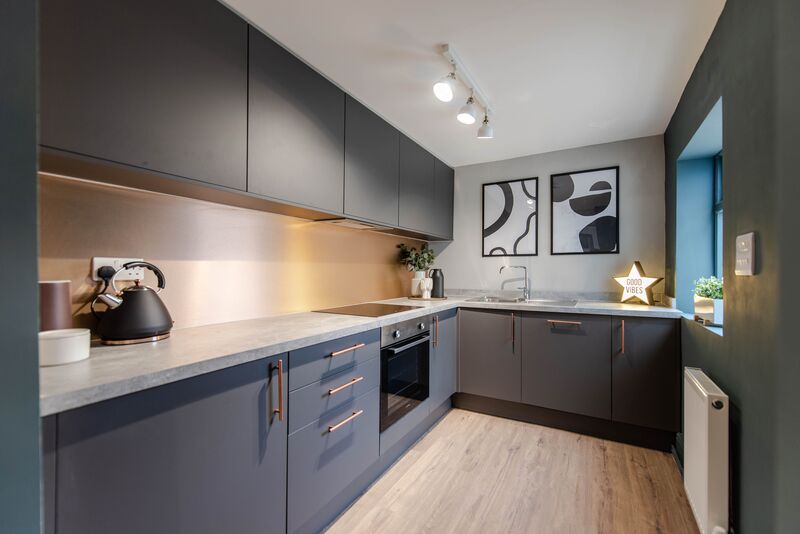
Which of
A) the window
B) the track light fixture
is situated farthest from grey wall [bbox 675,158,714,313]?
the track light fixture

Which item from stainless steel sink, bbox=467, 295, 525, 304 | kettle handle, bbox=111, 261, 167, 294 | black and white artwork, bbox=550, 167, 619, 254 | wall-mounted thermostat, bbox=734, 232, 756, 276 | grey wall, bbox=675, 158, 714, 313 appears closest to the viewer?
wall-mounted thermostat, bbox=734, 232, 756, 276

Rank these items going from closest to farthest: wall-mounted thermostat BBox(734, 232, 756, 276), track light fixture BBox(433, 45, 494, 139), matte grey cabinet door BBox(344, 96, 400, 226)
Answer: wall-mounted thermostat BBox(734, 232, 756, 276) → track light fixture BBox(433, 45, 494, 139) → matte grey cabinet door BBox(344, 96, 400, 226)

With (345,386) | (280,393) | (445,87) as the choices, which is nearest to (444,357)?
(345,386)

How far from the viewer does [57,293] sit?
116cm

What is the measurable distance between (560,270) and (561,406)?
3.98ft

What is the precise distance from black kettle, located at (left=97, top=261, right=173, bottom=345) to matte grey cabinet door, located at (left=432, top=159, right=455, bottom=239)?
2318mm

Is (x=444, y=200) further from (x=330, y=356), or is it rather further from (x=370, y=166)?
(x=330, y=356)

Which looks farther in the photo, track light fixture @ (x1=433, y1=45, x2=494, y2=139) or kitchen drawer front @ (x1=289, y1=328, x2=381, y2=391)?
track light fixture @ (x1=433, y1=45, x2=494, y2=139)

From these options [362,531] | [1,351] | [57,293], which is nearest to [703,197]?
[362,531]

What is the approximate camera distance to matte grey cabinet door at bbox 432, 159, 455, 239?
3.31 m

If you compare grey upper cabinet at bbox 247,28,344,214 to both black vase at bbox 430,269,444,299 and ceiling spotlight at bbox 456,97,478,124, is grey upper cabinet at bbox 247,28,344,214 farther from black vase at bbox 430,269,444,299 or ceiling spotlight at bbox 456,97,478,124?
black vase at bbox 430,269,444,299

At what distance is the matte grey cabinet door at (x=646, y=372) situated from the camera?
2229 mm

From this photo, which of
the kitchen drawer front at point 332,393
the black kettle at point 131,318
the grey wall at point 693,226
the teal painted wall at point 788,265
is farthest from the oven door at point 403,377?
the grey wall at point 693,226

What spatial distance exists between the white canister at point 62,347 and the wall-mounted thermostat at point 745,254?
6.98 ft
